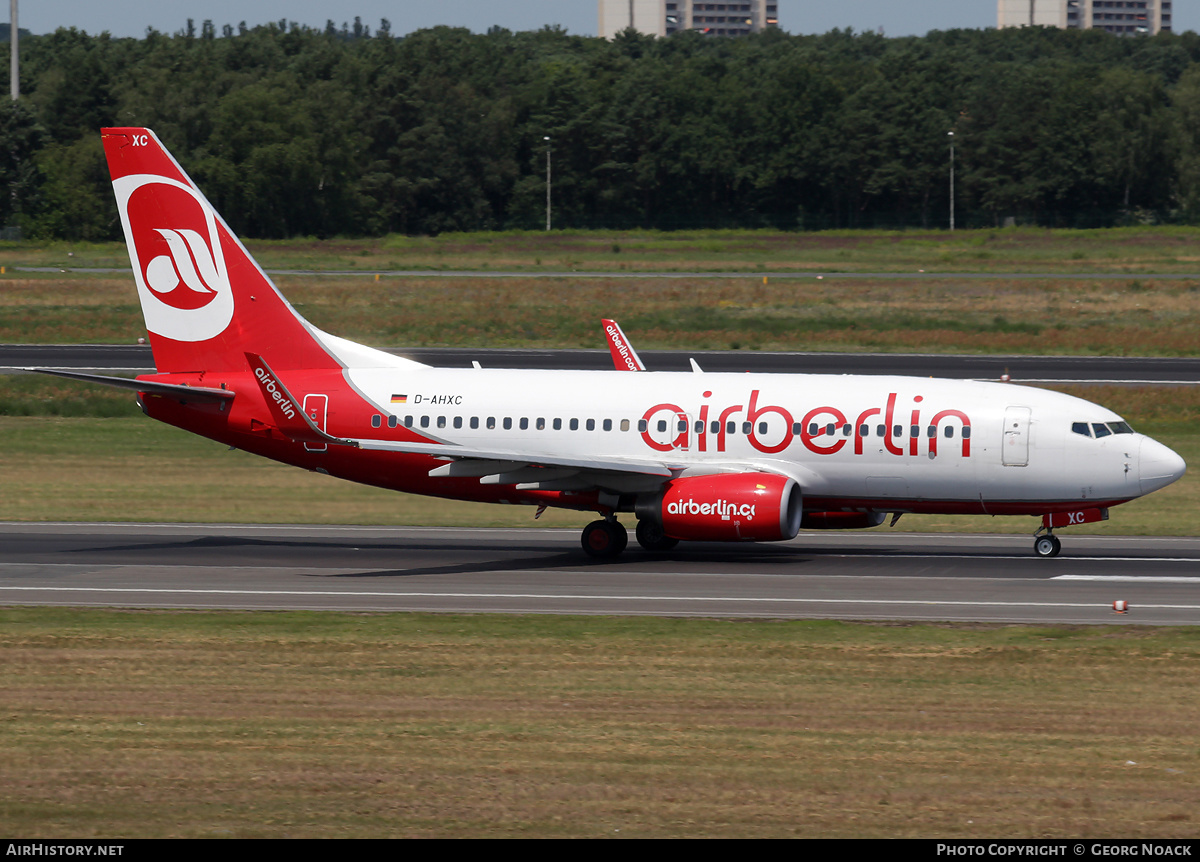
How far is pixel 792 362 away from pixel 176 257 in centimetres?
3545

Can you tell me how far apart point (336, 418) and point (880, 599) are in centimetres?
1334

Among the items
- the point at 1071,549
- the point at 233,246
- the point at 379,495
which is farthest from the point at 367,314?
the point at 1071,549

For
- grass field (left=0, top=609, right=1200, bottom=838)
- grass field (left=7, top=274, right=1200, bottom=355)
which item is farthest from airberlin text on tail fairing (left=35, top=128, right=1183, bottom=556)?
grass field (left=7, top=274, right=1200, bottom=355)

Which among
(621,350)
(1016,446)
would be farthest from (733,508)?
(621,350)

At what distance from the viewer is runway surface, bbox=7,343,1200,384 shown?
6112 centimetres

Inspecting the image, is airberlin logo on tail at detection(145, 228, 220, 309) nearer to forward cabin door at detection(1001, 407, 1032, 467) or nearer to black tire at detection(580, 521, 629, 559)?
black tire at detection(580, 521, 629, 559)

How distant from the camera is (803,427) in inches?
1251

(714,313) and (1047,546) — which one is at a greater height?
(714,313)

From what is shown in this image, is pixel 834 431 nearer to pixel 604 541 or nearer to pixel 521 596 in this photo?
pixel 604 541

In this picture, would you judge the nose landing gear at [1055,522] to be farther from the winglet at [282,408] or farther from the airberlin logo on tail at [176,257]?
the airberlin logo on tail at [176,257]

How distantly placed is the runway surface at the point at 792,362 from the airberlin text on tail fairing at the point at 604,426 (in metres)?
28.0

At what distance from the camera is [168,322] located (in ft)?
114

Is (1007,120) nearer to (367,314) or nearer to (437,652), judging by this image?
(367,314)

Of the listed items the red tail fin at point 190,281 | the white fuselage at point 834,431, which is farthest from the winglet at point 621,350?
the red tail fin at point 190,281
